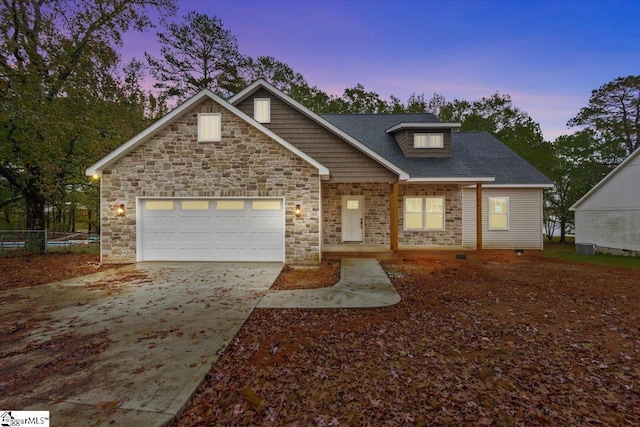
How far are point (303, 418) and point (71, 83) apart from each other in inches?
669

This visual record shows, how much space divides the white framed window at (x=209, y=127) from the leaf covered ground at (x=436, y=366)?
6657 millimetres

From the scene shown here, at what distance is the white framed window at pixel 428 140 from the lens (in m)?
14.4

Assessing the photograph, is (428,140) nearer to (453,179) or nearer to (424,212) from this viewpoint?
(453,179)

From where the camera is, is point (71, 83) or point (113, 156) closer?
point (113, 156)

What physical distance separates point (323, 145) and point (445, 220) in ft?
21.4

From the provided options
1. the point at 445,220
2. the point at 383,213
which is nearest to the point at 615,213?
the point at 445,220

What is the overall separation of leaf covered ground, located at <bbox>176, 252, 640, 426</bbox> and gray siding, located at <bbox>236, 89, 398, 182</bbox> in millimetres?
6005

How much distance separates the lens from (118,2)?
47.1ft

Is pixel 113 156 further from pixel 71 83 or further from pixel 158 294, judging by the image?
pixel 71 83

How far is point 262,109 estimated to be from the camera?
12750 millimetres

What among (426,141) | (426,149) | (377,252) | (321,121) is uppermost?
(321,121)

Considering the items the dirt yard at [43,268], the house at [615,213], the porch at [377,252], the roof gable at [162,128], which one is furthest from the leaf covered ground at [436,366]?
the house at [615,213]

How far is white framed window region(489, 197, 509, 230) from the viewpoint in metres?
14.6

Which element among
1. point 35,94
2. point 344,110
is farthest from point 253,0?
point 344,110
